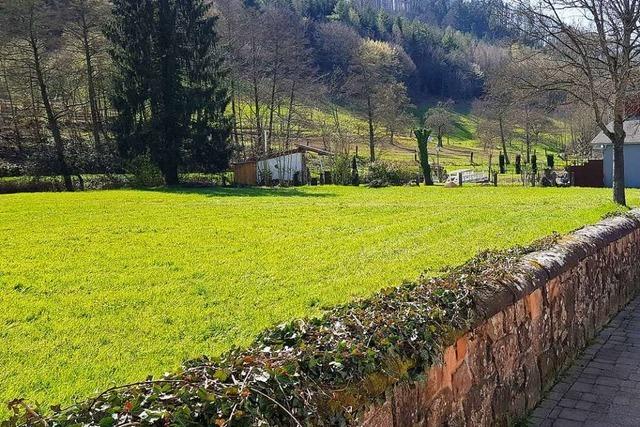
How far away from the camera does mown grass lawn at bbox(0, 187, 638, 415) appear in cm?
441

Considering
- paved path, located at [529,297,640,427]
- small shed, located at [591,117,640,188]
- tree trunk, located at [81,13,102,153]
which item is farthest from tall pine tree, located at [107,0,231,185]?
paved path, located at [529,297,640,427]

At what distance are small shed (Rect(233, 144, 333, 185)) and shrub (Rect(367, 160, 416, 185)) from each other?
11.9ft

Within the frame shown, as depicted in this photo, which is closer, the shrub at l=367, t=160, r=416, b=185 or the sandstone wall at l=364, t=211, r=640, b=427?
the sandstone wall at l=364, t=211, r=640, b=427

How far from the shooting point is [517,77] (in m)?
14.6

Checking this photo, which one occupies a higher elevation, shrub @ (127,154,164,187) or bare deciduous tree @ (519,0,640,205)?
bare deciduous tree @ (519,0,640,205)

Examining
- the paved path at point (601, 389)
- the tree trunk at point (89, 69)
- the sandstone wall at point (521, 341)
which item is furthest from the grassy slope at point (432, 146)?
the paved path at point (601, 389)

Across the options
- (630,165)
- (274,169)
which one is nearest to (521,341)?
(630,165)

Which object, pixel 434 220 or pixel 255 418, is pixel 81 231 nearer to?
pixel 434 220

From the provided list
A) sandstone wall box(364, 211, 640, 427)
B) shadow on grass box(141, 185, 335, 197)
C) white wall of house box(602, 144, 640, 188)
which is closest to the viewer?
sandstone wall box(364, 211, 640, 427)

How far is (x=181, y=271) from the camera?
24.3 feet

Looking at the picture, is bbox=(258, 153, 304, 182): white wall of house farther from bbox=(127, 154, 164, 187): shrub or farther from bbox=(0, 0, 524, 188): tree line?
bbox=(127, 154, 164, 187): shrub

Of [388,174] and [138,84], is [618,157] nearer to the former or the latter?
[388,174]

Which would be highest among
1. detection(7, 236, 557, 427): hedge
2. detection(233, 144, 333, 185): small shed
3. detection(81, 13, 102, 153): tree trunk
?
detection(81, 13, 102, 153): tree trunk

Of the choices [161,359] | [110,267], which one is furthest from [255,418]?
[110,267]
